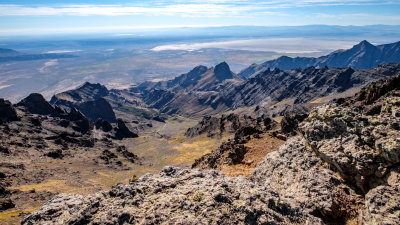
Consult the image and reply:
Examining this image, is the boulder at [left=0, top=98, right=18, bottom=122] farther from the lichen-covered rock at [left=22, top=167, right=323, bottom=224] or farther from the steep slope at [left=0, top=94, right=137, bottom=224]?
the lichen-covered rock at [left=22, top=167, right=323, bottom=224]

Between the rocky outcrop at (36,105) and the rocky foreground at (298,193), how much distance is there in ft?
530

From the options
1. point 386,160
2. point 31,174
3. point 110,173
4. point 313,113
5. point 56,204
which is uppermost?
point 313,113

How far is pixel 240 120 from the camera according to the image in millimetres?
128375

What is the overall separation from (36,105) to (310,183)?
17407 centimetres

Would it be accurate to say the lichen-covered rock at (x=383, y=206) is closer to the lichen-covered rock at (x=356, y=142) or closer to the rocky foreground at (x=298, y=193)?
the rocky foreground at (x=298, y=193)

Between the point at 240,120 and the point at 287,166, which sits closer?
the point at 287,166

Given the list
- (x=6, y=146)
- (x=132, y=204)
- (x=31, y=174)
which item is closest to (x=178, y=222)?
(x=132, y=204)

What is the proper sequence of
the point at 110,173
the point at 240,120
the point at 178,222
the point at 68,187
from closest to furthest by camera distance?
1. the point at 178,222
2. the point at 68,187
3. the point at 110,173
4. the point at 240,120

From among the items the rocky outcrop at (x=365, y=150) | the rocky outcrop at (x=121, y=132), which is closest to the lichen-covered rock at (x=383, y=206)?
the rocky outcrop at (x=365, y=150)

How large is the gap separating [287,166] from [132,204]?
451 inches

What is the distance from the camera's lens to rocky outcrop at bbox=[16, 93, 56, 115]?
151962 mm

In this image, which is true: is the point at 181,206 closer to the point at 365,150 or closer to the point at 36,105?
the point at 365,150

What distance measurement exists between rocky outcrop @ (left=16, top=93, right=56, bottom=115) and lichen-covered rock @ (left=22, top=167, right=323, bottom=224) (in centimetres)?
16180

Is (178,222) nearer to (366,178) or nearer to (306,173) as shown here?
(306,173)
